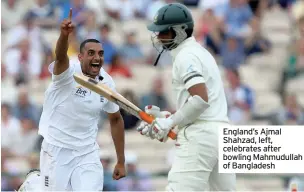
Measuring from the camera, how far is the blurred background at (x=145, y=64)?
1460 cm

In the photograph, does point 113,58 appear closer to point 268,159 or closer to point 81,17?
point 81,17

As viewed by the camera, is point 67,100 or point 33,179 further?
point 33,179

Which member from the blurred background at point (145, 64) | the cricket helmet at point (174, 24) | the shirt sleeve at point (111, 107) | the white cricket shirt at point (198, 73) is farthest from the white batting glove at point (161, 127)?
the blurred background at point (145, 64)

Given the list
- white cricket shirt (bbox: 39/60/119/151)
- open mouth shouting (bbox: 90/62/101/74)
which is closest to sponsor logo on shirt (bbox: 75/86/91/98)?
white cricket shirt (bbox: 39/60/119/151)

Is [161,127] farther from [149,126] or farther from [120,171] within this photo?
[120,171]

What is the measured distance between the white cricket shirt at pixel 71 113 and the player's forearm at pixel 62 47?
0.76 ft

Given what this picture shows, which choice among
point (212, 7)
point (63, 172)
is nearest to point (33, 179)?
point (63, 172)

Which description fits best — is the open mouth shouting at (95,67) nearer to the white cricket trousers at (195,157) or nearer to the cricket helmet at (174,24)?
the cricket helmet at (174,24)

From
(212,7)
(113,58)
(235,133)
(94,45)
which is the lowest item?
(235,133)

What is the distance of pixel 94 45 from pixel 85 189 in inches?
A: 47.9

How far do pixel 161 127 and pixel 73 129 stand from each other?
1039 millimetres

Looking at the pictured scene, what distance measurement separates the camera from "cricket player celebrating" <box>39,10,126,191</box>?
9.22 m

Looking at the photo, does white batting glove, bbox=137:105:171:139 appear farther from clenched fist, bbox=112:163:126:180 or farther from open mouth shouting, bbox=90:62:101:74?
clenched fist, bbox=112:163:126:180

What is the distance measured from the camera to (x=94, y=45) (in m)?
9.25
